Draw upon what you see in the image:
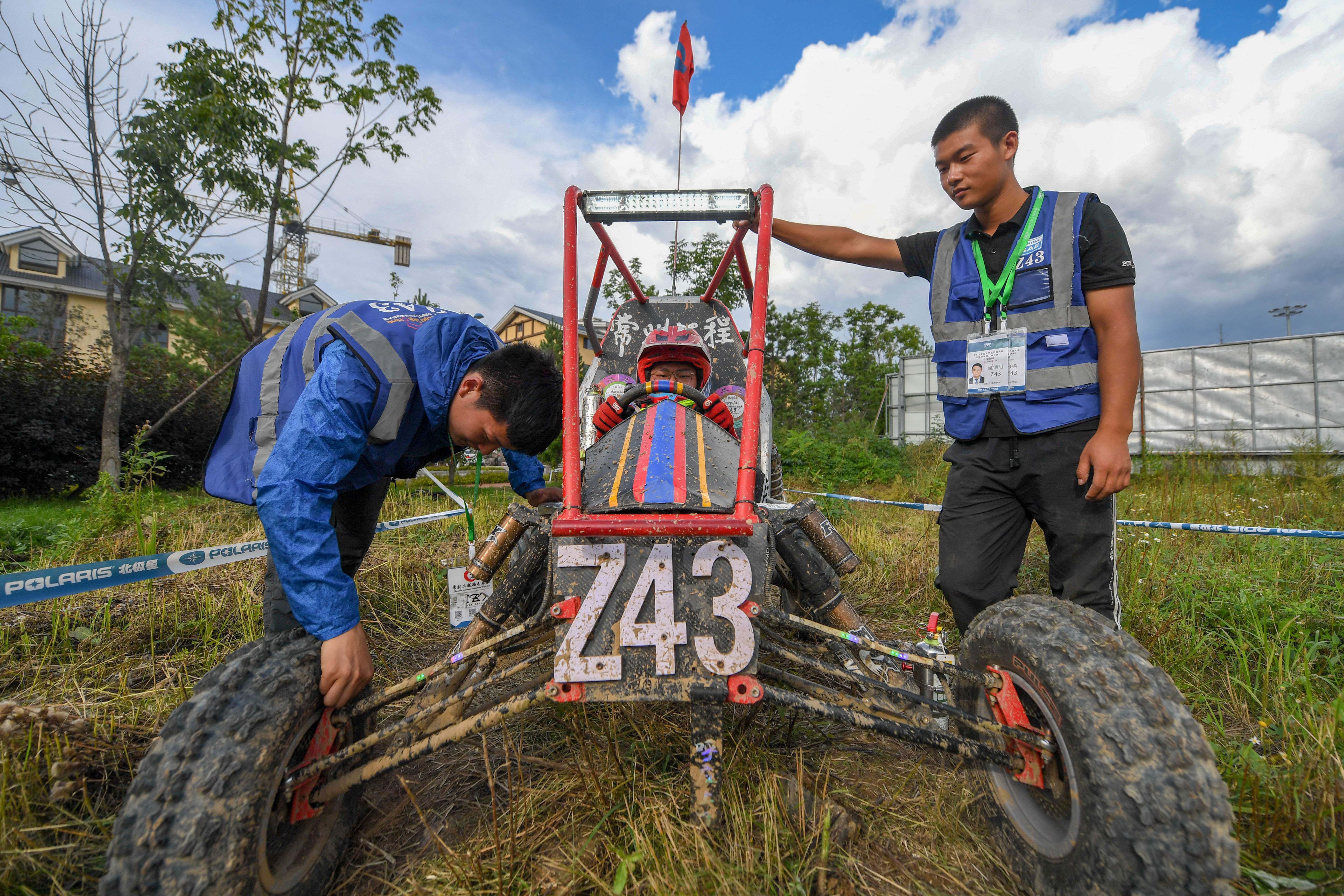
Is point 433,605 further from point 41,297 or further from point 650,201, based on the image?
point 41,297

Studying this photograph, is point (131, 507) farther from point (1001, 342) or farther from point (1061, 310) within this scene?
point (1061, 310)

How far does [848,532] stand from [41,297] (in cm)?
3035

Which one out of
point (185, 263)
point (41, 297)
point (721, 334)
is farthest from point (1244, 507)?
point (41, 297)

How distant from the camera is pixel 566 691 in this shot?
1.58m

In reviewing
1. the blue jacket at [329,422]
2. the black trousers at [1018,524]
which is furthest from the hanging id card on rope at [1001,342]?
the blue jacket at [329,422]

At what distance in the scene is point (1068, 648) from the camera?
4.71 ft

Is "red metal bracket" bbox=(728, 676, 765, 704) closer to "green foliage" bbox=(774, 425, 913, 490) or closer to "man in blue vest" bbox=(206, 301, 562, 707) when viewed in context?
"man in blue vest" bbox=(206, 301, 562, 707)

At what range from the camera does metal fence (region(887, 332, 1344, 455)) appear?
11.7 metres

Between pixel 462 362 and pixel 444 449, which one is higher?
pixel 462 362

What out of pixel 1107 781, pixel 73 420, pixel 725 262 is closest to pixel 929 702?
pixel 1107 781

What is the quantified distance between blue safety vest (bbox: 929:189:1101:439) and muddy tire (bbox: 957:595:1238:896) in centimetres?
84

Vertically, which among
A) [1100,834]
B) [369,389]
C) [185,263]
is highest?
[185,263]

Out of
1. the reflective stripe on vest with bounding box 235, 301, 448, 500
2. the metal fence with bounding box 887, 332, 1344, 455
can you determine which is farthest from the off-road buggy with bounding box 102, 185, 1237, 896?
the metal fence with bounding box 887, 332, 1344, 455

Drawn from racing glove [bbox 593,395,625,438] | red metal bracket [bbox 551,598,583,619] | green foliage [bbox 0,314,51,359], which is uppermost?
green foliage [bbox 0,314,51,359]
